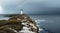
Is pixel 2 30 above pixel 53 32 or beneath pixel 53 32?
above

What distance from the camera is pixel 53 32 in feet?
83.7

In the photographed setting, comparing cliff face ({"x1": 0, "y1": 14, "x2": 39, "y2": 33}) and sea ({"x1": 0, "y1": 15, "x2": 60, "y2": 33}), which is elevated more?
cliff face ({"x1": 0, "y1": 14, "x2": 39, "y2": 33})

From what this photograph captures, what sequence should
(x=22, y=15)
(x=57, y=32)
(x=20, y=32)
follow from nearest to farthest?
(x=20, y=32), (x=22, y=15), (x=57, y=32)

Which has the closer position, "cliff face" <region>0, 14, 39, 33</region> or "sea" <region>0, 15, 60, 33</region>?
"cliff face" <region>0, 14, 39, 33</region>

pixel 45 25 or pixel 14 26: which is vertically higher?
pixel 14 26

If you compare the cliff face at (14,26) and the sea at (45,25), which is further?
the sea at (45,25)

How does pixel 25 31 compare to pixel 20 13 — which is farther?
pixel 20 13

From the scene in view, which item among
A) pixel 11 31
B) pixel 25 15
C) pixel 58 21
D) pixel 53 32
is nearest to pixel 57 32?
pixel 53 32

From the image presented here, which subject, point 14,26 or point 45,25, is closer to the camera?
point 14,26

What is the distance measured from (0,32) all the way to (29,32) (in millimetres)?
2917

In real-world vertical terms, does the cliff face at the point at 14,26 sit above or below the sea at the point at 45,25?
above

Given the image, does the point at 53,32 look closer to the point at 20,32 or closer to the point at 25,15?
the point at 25,15

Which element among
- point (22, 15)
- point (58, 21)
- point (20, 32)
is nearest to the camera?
point (20, 32)

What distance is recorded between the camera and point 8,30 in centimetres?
1028
